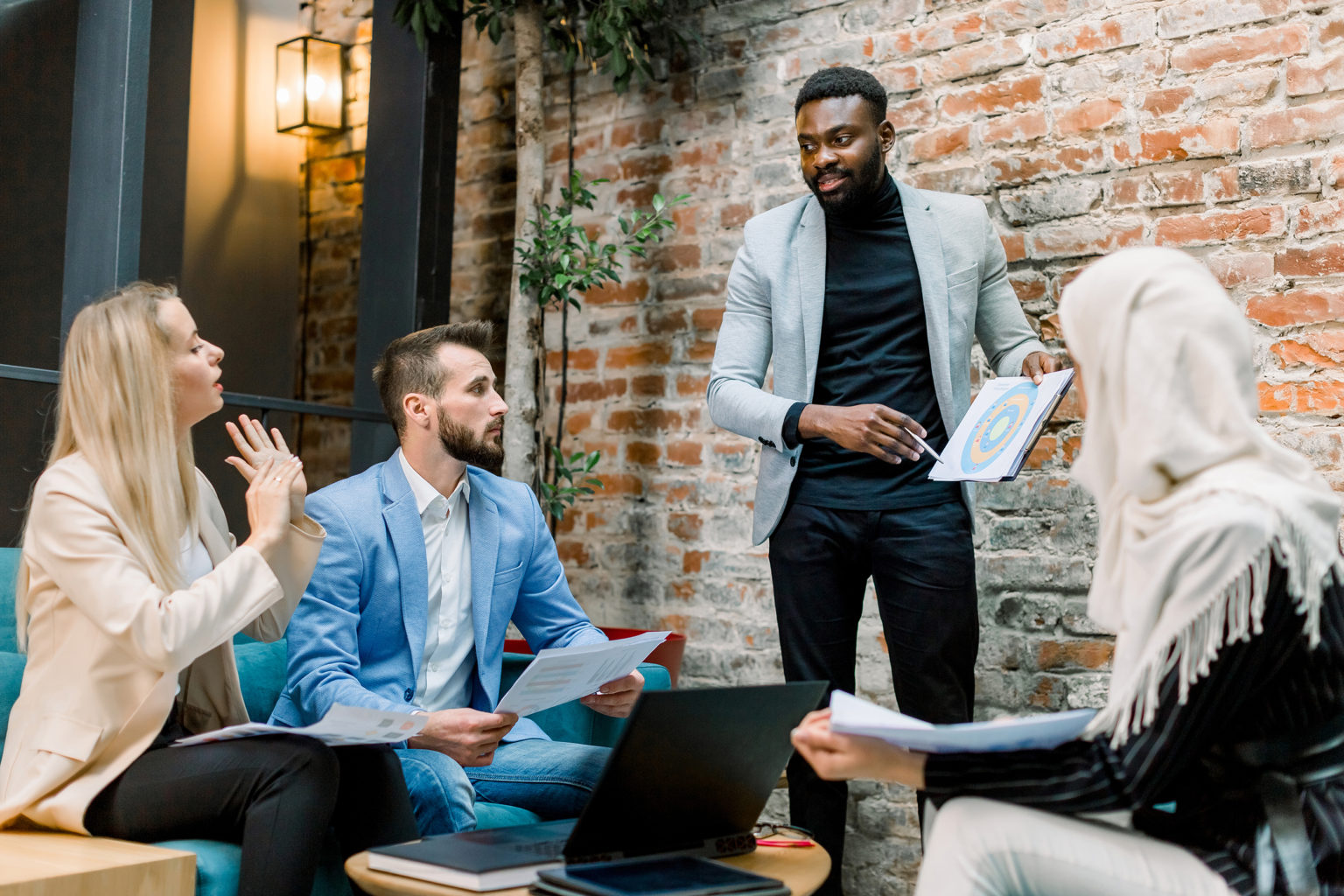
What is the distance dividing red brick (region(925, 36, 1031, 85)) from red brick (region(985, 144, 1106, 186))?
23 centimetres

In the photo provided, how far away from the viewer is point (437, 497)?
97.9 inches

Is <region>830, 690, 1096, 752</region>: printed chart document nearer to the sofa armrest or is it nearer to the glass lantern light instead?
the sofa armrest

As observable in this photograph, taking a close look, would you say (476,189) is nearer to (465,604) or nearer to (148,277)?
(148,277)

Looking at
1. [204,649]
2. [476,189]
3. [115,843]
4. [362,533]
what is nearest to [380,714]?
[204,649]

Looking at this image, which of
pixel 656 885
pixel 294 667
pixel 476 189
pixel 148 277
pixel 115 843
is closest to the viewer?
pixel 656 885

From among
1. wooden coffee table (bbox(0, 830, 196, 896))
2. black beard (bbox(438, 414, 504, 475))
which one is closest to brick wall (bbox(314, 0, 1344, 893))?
black beard (bbox(438, 414, 504, 475))

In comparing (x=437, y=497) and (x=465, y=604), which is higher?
(x=437, y=497)

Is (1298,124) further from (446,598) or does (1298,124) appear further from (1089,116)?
(446,598)

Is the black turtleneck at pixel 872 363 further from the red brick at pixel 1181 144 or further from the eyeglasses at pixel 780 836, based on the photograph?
the eyeglasses at pixel 780 836

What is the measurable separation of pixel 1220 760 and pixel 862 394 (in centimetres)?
138

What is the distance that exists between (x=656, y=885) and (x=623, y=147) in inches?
104

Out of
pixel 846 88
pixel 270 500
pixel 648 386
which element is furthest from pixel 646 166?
pixel 270 500

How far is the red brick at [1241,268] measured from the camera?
2646 millimetres

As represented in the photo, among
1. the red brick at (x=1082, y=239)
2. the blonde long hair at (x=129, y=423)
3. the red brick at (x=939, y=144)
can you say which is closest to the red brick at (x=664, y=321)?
the red brick at (x=939, y=144)
